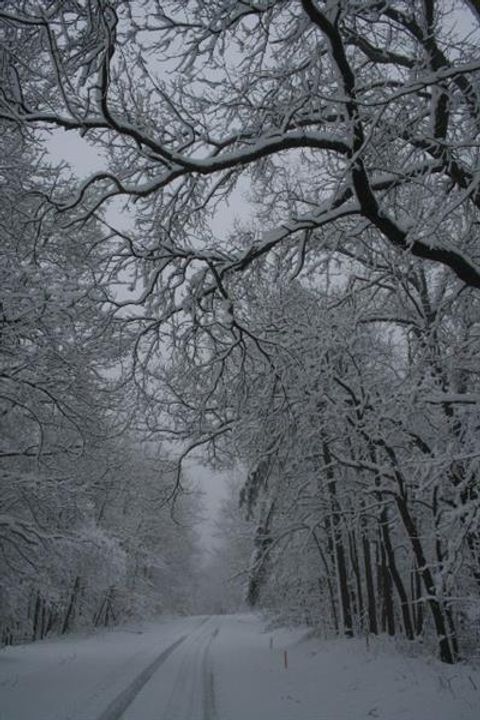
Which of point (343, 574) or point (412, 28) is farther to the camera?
point (343, 574)

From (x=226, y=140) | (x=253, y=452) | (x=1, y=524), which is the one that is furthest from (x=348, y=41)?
(x=1, y=524)

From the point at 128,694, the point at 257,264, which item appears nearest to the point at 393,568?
the point at 128,694

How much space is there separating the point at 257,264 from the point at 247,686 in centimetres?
945

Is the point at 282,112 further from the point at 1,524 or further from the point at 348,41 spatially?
the point at 1,524

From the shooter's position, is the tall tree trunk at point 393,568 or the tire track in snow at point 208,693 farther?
the tall tree trunk at point 393,568

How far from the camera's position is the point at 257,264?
21.2 feet

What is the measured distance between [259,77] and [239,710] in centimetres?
949

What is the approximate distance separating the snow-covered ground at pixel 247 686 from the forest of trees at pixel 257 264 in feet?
4.42

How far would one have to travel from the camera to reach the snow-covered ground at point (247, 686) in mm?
8148

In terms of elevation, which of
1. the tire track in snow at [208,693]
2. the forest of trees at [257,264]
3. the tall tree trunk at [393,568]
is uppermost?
the forest of trees at [257,264]

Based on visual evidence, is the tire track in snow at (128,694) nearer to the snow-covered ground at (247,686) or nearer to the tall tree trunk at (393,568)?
the snow-covered ground at (247,686)

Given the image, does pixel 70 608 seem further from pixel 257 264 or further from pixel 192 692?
pixel 257 264

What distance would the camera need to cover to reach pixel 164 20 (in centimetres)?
517

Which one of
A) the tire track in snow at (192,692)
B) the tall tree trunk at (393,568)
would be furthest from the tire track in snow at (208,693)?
the tall tree trunk at (393,568)
